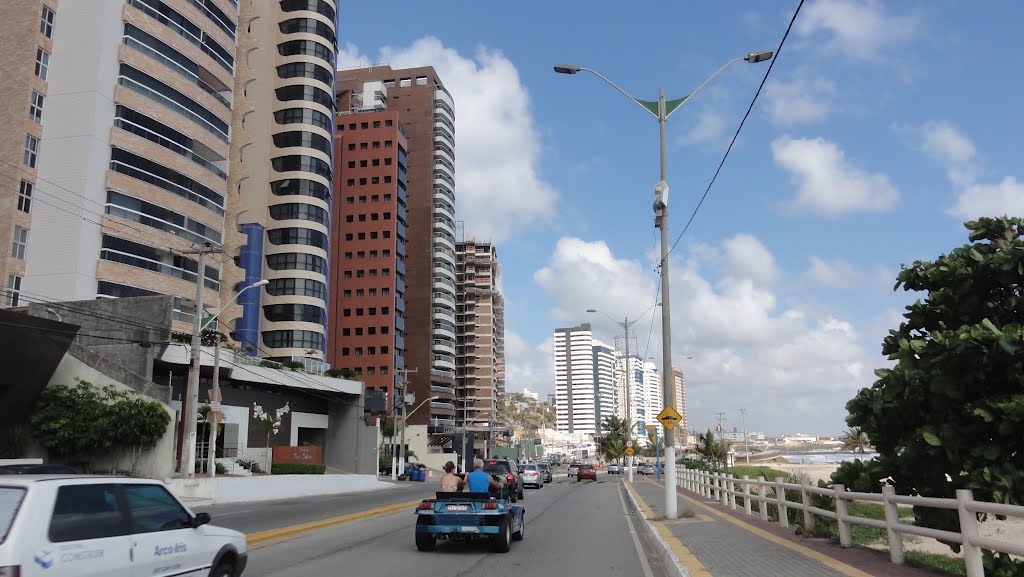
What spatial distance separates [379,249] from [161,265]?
61.1m

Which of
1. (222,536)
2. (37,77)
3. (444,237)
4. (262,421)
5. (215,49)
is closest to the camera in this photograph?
(222,536)

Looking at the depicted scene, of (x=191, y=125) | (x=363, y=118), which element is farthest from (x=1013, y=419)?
(x=363, y=118)

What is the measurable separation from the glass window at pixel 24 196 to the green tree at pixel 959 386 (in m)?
50.3

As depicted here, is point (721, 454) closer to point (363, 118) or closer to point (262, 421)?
point (262, 421)

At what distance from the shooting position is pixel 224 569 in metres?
7.79

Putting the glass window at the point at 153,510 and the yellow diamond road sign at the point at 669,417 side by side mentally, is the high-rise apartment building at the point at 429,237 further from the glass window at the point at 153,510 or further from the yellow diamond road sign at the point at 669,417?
the glass window at the point at 153,510

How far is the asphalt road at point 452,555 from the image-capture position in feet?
35.2

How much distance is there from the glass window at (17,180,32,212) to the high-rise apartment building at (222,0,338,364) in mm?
29700

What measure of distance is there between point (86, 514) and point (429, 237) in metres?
123

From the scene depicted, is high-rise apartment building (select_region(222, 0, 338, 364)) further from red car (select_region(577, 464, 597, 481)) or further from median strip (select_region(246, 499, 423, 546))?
median strip (select_region(246, 499, 423, 546))

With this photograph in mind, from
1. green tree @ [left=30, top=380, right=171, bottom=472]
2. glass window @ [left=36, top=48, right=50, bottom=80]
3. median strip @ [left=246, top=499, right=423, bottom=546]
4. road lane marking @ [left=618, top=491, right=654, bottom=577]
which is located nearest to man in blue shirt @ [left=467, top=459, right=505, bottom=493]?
road lane marking @ [left=618, top=491, right=654, bottom=577]

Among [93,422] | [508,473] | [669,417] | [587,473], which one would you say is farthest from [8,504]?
[587,473]

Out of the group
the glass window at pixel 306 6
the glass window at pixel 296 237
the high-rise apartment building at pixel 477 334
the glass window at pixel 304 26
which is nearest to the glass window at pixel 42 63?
the glass window at pixel 296 237

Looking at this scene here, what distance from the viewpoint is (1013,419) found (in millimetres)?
7945
